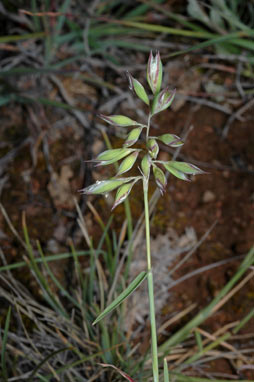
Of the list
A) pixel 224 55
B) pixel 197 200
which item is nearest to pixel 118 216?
pixel 197 200

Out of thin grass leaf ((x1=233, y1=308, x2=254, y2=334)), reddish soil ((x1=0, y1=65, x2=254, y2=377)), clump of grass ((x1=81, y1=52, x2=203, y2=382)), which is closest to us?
clump of grass ((x1=81, y1=52, x2=203, y2=382))

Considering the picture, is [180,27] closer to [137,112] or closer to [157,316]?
[137,112]

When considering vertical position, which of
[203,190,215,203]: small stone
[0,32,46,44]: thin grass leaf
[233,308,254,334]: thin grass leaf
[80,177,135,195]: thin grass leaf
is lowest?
[233,308,254,334]: thin grass leaf

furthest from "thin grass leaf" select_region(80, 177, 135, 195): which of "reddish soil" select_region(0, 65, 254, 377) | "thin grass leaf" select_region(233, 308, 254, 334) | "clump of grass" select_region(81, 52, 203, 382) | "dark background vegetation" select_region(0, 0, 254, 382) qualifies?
"reddish soil" select_region(0, 65, 254, 377)

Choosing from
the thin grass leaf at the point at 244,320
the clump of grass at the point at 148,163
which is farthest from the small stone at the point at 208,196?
the clump of grass at the point at 148,163

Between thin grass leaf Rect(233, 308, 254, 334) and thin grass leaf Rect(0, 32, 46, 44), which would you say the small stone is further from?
thin grass leaf Rect(0, 32, 46, 44)

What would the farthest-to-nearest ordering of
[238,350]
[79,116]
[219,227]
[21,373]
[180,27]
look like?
[180,27], [79,116], [219,227], [238,350], [21,373]

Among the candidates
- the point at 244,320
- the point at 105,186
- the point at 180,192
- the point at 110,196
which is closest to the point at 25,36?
the point at 110,196

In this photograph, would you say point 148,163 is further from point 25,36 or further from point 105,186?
point 25,36
